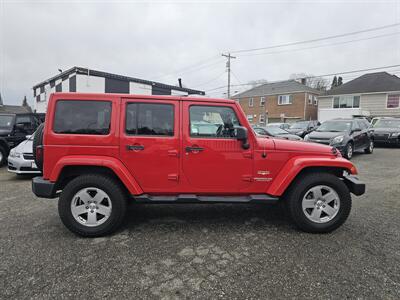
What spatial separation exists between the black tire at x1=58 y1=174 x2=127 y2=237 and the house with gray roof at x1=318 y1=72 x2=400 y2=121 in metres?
28.1

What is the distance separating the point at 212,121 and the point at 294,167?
1232mm

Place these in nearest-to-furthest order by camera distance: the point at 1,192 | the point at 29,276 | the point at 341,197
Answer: the point at 29,276, the point at 341,197, the point at 1,192

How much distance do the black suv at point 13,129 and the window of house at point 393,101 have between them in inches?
1191

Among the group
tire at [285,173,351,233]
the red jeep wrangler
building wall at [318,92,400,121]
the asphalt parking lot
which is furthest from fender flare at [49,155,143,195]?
building wall at [318,92,400,121]

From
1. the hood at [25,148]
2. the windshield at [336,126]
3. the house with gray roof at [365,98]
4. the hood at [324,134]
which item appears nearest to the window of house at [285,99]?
the house with gray roof at [365,98]

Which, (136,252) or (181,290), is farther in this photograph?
(136,252)

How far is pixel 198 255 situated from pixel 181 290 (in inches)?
23.2

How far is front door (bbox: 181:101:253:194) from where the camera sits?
3256 mm

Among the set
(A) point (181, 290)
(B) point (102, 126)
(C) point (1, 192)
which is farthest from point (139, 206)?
(C) point (1, 192)

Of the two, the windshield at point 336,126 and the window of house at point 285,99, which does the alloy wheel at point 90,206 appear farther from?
the window of house at point 285,99

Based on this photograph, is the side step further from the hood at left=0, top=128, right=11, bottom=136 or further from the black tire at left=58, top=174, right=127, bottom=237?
the hood at left=0, top=128, right=11, bottom=136

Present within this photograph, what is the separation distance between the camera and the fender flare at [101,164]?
3.10 meters

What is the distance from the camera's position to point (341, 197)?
130 inches

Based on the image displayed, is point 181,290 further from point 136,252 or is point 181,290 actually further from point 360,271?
point 360,271
